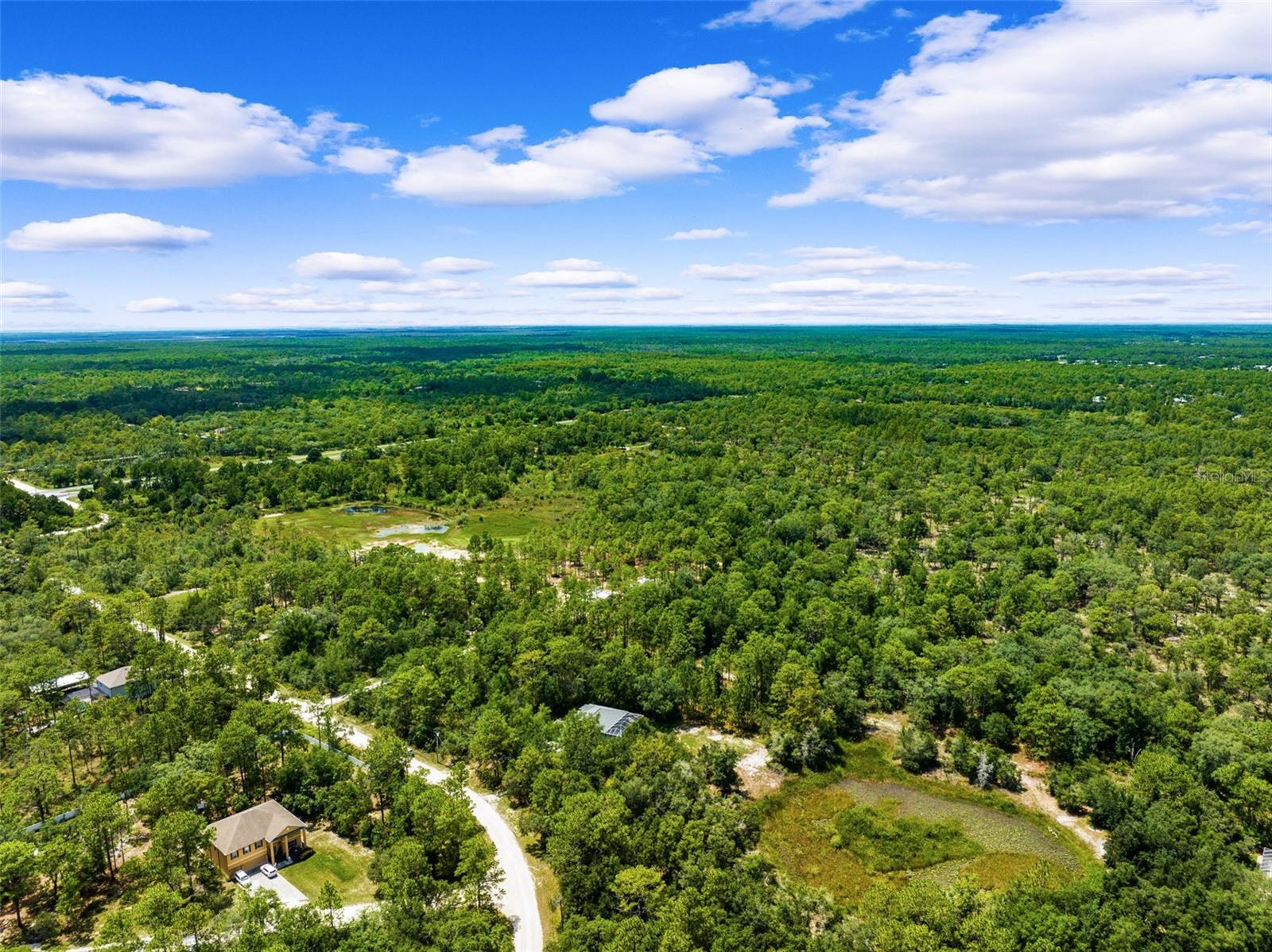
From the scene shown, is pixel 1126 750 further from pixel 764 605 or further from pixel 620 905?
pixel 620 905

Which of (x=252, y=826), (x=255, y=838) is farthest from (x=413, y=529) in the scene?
(x=255, y=838)

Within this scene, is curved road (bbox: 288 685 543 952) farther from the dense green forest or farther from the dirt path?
the dirt path

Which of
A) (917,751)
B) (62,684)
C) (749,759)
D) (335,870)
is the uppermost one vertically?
(62,684)

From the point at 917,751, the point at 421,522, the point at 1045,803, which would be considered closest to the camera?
the point at 1045,803

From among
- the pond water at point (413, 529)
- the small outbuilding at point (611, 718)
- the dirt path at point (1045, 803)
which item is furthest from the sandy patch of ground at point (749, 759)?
the pond water at point (413, 529)

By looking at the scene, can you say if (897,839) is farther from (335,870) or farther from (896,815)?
(335,870)

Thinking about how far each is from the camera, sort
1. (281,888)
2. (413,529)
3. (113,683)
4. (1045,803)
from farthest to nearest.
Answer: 1. (413,529)
2. (113,683)
3. (1045,803)
4. (281,888)

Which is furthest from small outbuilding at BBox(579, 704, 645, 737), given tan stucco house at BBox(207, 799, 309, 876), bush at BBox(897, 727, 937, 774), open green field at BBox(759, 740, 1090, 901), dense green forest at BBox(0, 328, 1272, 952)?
tan stucco house at BBox(207, 799, 309, 876)

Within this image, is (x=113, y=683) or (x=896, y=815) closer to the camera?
(x=896, y=815)
